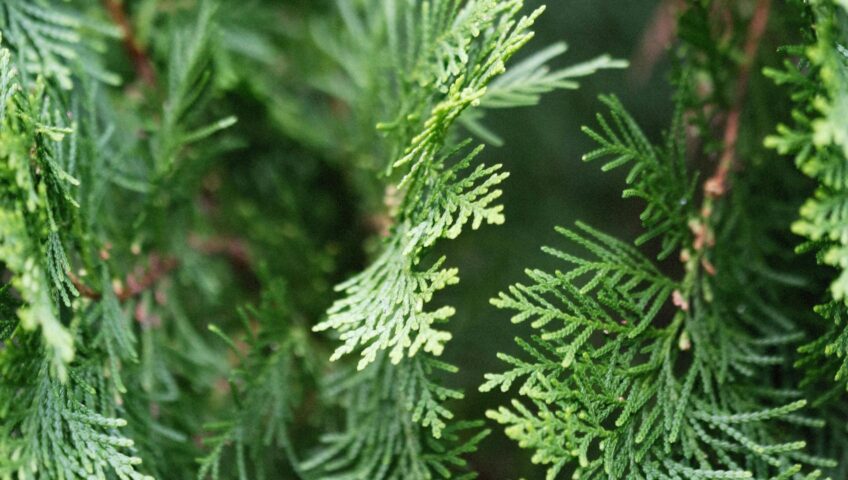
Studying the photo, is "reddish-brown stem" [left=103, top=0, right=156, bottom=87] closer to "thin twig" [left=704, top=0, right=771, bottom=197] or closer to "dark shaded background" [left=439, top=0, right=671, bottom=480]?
"dark shaded background" [left=439, top=0, right=671, bottom=480]

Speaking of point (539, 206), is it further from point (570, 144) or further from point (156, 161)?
point (156, 161)

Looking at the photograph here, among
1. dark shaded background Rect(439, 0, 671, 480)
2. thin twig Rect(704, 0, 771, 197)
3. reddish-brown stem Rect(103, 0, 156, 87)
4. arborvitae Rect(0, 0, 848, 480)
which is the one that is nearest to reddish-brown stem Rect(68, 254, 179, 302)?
arborvitae Rect(0, 0, 848, 480)

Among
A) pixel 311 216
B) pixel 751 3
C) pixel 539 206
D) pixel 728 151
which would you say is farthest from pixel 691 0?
pixel 311 216

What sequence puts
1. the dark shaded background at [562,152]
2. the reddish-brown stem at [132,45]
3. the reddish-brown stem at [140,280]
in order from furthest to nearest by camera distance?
1. the dark shaded background at [562,152]
2. the reddish-brown stem at [132,45]
3. the reddish-brown stem at [140,280]

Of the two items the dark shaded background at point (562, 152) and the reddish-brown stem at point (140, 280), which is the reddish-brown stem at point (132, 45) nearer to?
the reddish-brown stem at point (140, 280)

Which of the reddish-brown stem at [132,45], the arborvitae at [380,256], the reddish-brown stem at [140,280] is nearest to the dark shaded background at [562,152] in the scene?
the arborvitae at [380,256]

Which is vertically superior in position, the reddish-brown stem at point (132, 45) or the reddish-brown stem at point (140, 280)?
the reddish-brown stem at point (132, 45)
